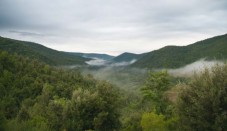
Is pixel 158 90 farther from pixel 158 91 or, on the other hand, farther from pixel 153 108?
pixel 153 108

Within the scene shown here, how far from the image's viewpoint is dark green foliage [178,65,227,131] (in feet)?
93.5

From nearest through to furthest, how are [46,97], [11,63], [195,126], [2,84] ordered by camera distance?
1. [195,126]
2. [46,97]
3. [2,84]
4. [11,63]

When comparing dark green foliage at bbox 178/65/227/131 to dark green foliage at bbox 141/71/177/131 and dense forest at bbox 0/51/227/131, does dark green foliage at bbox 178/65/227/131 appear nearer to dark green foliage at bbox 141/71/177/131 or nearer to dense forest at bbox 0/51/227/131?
Result: dense forest at bbox 0/51/227/131

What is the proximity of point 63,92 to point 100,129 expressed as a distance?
12326cm

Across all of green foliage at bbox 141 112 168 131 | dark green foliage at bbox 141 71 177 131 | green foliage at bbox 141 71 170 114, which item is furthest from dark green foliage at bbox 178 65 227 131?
green foliage at bbox 141 71 170 114

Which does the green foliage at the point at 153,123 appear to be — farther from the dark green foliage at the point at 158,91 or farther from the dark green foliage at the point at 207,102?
the dark green foliage at the point at 207,102

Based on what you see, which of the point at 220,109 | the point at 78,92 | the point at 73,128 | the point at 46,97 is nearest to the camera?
the point at 220,109

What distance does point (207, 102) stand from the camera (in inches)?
1129

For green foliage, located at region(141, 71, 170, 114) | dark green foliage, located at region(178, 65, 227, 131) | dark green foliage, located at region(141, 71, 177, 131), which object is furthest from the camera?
green foliage, located at region(141, 71, 170, 114)

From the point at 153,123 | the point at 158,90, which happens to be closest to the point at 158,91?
the point at 158,90

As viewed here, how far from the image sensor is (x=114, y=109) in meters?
56.2

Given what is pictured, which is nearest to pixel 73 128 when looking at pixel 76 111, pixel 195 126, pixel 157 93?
pixel 76 111

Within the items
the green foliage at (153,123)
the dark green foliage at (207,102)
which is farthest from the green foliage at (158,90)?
the dark green foliage at (207,102)

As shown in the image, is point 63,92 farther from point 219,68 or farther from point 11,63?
point 219,68
